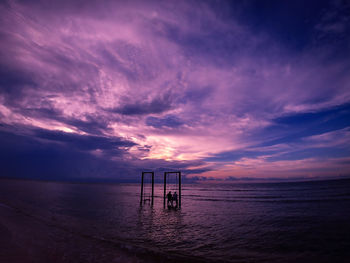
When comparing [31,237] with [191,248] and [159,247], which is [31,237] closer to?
[159,247]

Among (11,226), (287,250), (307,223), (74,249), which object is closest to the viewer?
(74,249)

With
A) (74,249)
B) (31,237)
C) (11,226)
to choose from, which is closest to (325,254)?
(74,249)

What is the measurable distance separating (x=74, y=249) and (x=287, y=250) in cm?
1131

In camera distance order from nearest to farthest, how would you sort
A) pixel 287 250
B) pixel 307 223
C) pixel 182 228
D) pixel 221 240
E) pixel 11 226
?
1. pixel 287 250
2. pixel 221 240
3. pixel 11 226
4. pixel 182 228
5. pixel 307 223

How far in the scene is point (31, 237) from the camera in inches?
437

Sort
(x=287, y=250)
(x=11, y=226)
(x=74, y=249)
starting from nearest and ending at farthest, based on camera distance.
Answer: (x=74, y=249) < (x=287, y=250) < (x=11, y=226)

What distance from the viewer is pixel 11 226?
13289 mm

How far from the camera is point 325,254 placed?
9.51 metres

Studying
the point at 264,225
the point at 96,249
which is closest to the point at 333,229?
the point at 264,225

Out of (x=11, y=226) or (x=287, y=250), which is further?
(x=11, y=226)

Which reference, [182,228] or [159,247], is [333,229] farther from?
[159,247]

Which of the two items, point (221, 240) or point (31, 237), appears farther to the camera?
point (221, 240)

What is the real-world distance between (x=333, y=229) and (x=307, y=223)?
2348 millimetres

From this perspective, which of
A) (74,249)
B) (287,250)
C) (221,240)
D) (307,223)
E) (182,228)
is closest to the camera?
(74,249)
